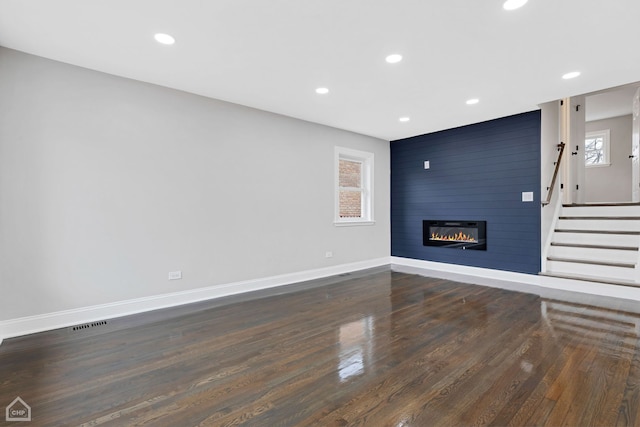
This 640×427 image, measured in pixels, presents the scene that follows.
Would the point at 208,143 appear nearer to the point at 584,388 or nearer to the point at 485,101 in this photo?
the point at 485,101

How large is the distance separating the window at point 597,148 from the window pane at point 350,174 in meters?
6.43

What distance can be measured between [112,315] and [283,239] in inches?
93.7

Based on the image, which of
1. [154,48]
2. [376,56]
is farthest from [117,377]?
[376,56]

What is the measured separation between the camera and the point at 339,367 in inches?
89.4

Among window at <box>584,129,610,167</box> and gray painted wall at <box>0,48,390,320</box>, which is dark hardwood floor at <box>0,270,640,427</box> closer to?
gray painted wall at <box>0,48,390,320</box>

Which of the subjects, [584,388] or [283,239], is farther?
[283,239]

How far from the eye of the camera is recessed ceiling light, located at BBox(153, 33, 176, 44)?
8.70 feet

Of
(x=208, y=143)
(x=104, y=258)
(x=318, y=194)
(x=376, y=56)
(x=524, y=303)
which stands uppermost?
(x=376, y=56)

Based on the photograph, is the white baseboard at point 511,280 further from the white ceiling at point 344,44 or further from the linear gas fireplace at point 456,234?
the white ceiling at point 344,44

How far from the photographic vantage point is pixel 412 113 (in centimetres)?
481

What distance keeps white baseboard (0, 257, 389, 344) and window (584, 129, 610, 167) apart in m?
7.87

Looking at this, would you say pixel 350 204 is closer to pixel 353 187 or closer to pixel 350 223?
pixel 353 187

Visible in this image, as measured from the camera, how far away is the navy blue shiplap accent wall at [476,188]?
489 centimetres

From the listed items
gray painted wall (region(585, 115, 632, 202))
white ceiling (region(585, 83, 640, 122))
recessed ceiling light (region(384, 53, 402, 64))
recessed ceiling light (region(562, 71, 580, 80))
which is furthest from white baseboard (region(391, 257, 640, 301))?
gray painted wall (region(585, 115, 632, 202))
